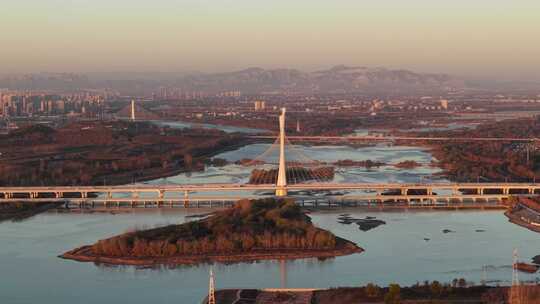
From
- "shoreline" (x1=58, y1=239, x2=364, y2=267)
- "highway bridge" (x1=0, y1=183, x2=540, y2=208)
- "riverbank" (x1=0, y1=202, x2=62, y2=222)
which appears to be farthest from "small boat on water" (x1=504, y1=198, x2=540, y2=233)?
"riverbank" (x1=0, y1=202, x2=62, y2=222)

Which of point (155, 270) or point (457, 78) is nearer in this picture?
point (155, 270)

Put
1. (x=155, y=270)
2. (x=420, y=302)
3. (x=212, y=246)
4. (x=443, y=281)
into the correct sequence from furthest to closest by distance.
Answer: (x=212, y=246)
(x=155, y=270)
(x=443, y=281)
(x=420, y=302)

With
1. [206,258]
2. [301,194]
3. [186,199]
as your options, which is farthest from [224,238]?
[301,194]

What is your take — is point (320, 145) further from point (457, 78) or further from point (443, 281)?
point (457, 78)

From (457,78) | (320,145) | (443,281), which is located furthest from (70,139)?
(457,78)

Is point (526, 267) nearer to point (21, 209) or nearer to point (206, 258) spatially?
point (206, 258)

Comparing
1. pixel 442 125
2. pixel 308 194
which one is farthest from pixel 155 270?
pixel 442 125

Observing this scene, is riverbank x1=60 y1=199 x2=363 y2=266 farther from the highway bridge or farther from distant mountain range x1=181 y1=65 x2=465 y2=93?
distant mountain range x1=181 y1=65 x2=465 y2=93

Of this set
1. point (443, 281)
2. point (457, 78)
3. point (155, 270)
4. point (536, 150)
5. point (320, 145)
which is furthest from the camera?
point (457, 78)
